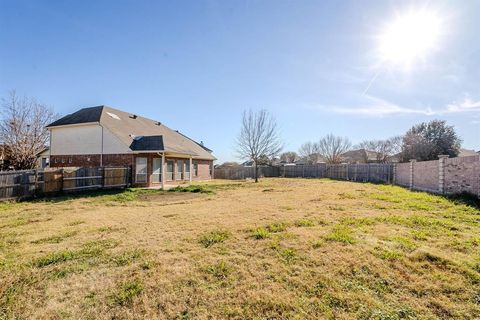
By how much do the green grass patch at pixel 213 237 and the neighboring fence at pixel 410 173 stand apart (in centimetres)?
974

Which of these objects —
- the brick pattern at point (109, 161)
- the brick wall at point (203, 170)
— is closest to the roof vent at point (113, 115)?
the brick pattern at point (109, 161)

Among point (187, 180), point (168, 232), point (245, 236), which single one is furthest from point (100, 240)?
point (187, 180)

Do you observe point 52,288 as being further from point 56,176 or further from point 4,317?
point 56,176

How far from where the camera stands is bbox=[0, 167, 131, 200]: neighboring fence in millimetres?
10297

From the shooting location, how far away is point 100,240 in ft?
16.7

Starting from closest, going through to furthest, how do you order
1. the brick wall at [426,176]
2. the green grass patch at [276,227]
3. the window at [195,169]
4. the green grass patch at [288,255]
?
the green grass patch at [288,255] < the green grass patch at [276,227] < the brick wall at [426,176] < the window at [195,169]

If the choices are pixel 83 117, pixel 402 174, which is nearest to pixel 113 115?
pixel 83 117

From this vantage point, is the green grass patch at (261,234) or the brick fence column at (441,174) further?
the brick fence column at (441,174)

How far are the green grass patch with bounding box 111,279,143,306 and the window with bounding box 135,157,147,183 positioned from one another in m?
14.6

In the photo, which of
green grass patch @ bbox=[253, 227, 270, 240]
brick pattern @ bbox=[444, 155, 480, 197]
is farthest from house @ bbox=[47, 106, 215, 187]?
brick pattern @ bbox=[444, 155, 480, 197]

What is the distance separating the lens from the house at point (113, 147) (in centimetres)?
1684

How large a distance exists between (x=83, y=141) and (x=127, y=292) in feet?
60.8

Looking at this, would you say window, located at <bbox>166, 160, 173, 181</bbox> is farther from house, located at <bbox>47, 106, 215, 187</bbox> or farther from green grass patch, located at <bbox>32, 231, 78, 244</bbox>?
green grass patch, located at <bbox>32, 231, 78, 244</bbox>

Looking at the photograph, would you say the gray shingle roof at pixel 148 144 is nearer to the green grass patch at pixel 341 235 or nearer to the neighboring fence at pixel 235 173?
the green grass patch at pixel 341 235
